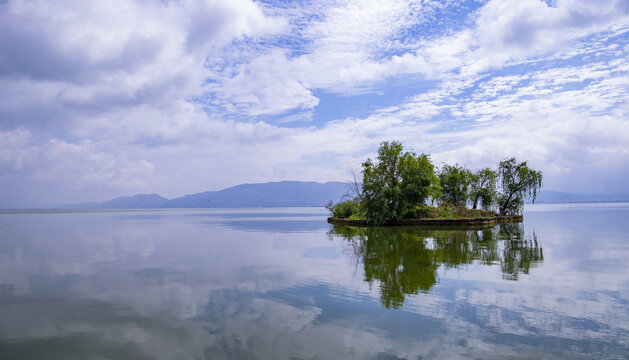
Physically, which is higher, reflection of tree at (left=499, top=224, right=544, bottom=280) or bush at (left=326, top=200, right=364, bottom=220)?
bush at (left=326, top=200, right=364, bottom=220)

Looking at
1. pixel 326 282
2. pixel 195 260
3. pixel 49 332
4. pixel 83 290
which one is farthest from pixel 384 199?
pixel 49 332

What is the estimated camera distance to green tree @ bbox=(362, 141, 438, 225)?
40.9 m

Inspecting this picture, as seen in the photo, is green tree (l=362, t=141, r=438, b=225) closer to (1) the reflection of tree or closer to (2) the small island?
(2) the small island

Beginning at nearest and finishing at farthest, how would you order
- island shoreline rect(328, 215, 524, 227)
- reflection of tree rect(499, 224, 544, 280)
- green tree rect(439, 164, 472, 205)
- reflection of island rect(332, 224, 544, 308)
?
1. reflection of island rect(332, 224, 544, 308)
2. reflection of tree rect(499, 224, 544, 280)
3. island shoreline rect(328, 215, 524, 227)
4. green tree rect(439, 164, 472, 205)

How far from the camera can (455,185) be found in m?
49.3

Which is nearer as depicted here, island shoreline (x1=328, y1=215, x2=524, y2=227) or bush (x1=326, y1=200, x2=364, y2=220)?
island shoreline (x1=328, y1=215, x2=524, y2=227)

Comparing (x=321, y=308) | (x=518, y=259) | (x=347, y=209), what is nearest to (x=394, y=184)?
(x=347, y=209)

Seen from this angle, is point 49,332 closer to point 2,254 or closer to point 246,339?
point 246,339

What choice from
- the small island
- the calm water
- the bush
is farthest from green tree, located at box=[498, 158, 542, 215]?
the calm water

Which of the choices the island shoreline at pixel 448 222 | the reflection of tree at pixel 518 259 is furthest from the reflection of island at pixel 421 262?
the island shoreline at pixel 448 222

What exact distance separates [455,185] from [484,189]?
14.2 ft

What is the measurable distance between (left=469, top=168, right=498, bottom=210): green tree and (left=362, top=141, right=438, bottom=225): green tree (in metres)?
11.1

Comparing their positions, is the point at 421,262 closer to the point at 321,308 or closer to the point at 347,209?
the point at 321,308

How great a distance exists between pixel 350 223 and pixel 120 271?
33172mm
